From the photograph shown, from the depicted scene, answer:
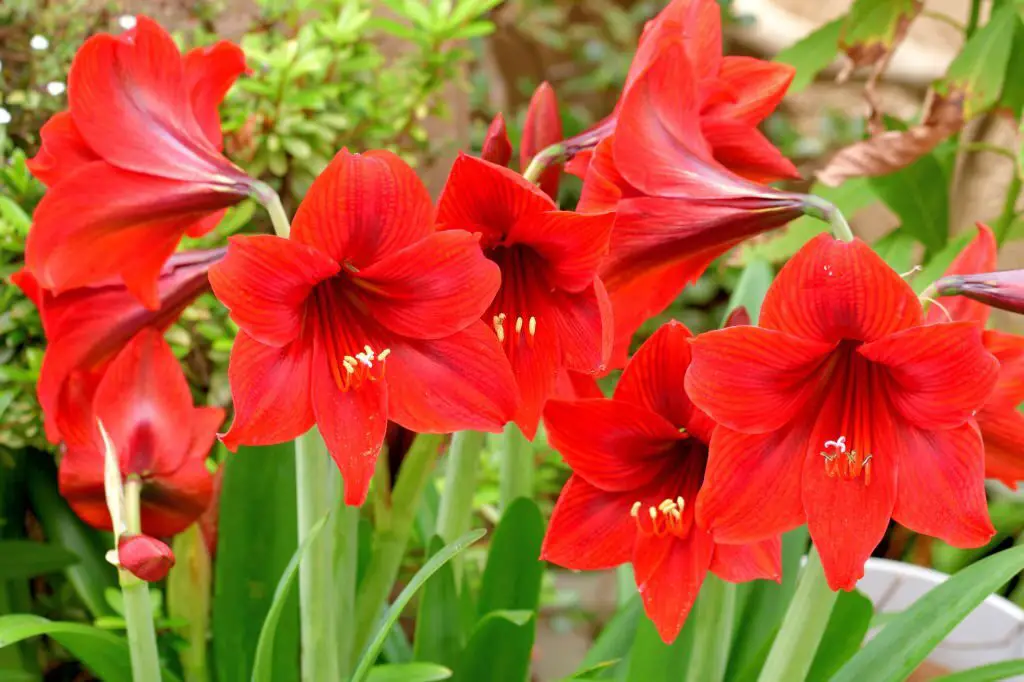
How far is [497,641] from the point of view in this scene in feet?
2.60

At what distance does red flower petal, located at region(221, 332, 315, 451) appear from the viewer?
0.56 m

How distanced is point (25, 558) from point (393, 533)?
0.35 meters

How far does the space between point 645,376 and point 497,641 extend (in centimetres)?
28

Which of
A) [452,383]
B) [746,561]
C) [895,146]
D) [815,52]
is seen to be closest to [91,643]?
[452,383]

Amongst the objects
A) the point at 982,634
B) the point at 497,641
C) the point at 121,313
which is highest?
the point at 121,313

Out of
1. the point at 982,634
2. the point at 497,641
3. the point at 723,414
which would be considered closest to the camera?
the point at 723,414

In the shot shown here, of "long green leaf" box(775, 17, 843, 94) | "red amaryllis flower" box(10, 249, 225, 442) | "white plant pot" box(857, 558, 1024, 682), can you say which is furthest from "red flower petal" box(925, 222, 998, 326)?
"long green leaf" box(775, 17, 843, 94)

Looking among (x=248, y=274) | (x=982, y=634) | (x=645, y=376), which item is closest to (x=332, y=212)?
(x=248, y=274)

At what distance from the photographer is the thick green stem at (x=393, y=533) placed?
789mm

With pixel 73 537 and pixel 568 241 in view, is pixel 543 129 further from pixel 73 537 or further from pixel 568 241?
pixel 73 537

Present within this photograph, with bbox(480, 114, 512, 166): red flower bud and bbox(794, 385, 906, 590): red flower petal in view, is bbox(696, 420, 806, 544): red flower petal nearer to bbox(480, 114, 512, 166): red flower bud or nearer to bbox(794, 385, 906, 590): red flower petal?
bbox(794, 385, 906, 590): red flower petal

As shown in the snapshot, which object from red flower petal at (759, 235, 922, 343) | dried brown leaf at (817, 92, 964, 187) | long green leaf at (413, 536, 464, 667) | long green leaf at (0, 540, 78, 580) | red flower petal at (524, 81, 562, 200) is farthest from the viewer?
dried brown leaf at (817, 92, 964, 187)

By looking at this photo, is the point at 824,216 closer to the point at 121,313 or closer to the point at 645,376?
the point at 645,376

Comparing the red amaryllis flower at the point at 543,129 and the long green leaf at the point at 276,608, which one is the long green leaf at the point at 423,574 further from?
the red amaryllis flower at the point at 543,129
